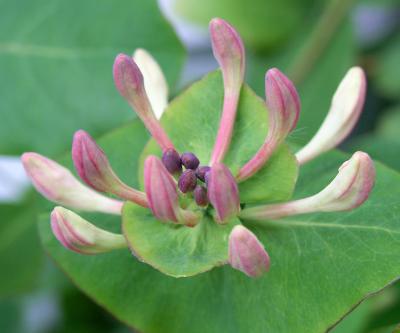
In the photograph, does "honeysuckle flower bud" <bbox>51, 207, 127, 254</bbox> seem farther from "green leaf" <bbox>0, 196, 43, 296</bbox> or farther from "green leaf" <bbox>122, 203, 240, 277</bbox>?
"green leaf" <bbox>0, 196, 43, 296</bbox>

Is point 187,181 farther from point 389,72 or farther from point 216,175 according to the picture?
point 389,72

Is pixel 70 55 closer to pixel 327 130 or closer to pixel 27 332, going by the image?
pixel 327 130

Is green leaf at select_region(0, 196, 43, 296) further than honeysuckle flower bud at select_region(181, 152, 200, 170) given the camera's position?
Yes

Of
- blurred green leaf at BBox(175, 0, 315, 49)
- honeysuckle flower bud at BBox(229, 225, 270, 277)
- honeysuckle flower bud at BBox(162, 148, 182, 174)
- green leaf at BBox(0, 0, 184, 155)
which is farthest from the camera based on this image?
blurred green leaf at BBox(175, 0, 315, 49)

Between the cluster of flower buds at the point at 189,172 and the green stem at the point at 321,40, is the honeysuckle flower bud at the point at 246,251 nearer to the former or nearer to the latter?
the cluster of flower buds at the point at 189,172

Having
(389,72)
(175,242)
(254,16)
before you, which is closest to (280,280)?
(175,242)

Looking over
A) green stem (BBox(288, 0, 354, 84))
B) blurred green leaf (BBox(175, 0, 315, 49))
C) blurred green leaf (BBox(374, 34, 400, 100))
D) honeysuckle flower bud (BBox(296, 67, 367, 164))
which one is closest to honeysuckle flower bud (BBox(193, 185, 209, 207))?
honeysuckle flower bud (BBox(296, 67, 367, 164))
